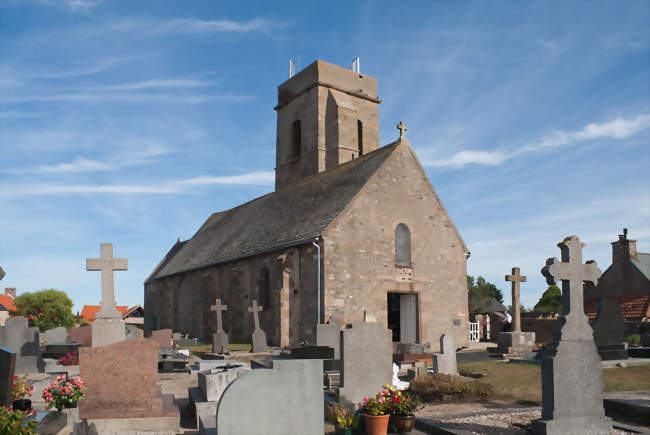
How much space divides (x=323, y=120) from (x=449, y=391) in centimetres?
2763

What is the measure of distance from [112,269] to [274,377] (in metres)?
6.40

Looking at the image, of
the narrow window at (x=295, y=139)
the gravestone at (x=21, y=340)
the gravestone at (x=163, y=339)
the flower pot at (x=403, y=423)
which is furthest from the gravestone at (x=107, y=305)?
the narrow window at (x=295, y=139)

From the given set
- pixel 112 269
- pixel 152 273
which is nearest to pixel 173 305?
pixel 152 273

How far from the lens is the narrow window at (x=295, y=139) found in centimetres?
3931

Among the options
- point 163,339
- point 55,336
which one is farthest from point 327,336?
point 55,336

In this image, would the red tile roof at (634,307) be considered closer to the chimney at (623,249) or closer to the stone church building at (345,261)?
the chimney at (623,249)

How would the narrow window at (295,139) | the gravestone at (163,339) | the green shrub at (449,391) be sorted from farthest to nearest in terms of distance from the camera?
the narrow window at (295,139) → the gravestone at (163,339) → the green shrub at (449,391)

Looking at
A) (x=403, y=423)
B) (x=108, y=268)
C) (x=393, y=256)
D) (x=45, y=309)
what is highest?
(x=393, y=256)

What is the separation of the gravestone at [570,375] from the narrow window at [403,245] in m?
16.1

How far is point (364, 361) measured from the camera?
9.88 metres

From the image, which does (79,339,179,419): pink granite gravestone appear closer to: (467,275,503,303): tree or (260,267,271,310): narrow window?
(260,267,271,310): narrow window

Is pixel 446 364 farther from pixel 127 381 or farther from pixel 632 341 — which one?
pixel 632 341

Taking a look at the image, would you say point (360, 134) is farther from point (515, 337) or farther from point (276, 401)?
point (276, 401)

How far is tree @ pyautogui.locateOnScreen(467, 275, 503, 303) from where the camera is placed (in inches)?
2205
